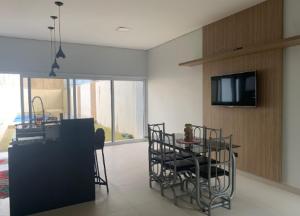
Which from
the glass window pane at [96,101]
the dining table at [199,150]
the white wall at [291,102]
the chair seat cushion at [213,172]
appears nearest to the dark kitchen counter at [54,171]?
the dining table at [199,150]

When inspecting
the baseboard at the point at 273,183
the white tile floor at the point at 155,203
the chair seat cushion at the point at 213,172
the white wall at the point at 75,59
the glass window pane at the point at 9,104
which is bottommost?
the white tile floor at the point at 155,203

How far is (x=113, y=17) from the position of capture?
4.27 meters

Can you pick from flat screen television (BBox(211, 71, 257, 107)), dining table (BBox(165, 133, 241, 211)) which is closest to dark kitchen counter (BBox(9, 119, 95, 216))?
dining table (BBox(165, 133, 241, 211))

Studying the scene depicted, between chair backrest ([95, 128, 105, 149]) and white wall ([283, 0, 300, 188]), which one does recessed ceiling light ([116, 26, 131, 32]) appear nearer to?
chair backrest ([95, 128, 105, 149])

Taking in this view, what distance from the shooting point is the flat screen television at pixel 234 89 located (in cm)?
379

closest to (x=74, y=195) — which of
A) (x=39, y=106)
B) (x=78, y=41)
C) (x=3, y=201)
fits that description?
(x=3, y=201)

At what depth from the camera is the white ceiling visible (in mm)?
3676

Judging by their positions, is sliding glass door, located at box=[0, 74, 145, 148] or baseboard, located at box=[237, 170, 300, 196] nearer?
baseboard, located at box=[237, 170, 300, 196]

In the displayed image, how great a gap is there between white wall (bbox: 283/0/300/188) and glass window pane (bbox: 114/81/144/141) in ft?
15.0

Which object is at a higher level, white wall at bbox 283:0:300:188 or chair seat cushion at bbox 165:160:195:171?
white wall at bbox 283:0:300:188

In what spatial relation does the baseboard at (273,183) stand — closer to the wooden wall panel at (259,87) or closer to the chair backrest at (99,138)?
the wooden wall panel at (259,87)

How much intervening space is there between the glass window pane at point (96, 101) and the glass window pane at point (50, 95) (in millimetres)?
379

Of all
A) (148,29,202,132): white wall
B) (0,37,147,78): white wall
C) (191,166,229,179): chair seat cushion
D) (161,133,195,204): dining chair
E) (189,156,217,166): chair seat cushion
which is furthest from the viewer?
(0,37,147,78): white wall

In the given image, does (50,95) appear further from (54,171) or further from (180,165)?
(180,165)
